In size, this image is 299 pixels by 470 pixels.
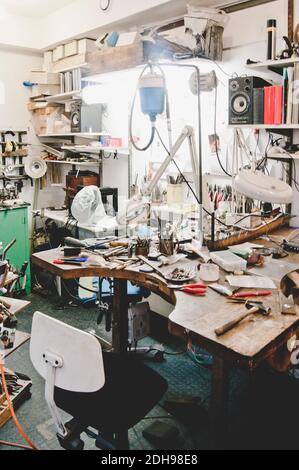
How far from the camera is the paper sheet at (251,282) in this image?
1.89m

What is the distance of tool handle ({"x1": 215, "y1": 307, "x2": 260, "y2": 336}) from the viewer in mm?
1438

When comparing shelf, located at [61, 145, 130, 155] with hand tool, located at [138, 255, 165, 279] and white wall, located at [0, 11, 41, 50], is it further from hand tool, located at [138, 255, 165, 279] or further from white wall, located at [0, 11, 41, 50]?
hand tool, located at [138, 255, 165, 279]

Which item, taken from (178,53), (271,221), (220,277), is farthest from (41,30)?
(220,277)

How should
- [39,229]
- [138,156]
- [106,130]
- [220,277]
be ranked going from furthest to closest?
[39,229] < [106,130] < [138,156] < [220,277]

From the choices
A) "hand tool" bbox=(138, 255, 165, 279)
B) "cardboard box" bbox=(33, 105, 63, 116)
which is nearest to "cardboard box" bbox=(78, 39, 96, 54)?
"cardboard box" bbox=(33, 105, 63, 116)

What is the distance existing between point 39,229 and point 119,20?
244 cm

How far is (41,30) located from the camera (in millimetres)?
4551

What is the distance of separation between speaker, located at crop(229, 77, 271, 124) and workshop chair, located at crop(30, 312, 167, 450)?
5.59 feet

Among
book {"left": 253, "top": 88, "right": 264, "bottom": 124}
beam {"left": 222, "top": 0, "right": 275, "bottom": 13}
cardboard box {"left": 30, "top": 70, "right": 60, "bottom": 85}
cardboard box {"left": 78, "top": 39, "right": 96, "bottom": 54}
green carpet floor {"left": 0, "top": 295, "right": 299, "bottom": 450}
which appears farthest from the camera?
cardboard box {"left": 30, "top": 70, "right": 60, "bottom": 85}

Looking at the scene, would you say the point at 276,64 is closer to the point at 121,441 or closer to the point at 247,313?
the point at 247,313

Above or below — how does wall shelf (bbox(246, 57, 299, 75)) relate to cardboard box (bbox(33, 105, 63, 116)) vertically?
below

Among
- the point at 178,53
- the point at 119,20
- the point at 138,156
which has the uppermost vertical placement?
the point at 119,20

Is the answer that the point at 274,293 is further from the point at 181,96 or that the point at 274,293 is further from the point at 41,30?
the point at 41,30

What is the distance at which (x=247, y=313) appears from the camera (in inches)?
62.9
